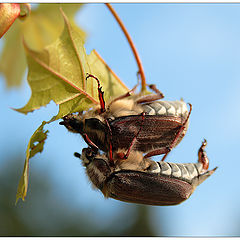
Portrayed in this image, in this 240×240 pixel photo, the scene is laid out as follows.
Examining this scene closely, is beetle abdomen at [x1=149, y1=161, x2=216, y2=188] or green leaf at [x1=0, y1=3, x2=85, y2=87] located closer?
beetle abdomen at [x1=149, y1=161, x2=216, y2=188]

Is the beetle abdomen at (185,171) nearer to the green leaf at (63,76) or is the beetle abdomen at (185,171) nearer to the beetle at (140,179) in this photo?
the beetle at (140,179)

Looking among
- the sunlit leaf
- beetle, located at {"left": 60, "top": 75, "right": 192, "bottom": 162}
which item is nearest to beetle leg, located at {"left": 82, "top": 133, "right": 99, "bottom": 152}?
beetle, located at {"left": 60, "top": 75, "right": 192, "bottom": 162}

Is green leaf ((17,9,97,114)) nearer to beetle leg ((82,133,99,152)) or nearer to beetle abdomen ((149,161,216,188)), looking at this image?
beetle leg ((82,133,99,152))

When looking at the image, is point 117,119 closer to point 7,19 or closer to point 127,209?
point 7,19

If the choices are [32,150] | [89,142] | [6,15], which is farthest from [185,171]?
[6,15]

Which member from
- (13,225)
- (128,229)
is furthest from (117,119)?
(128,229)

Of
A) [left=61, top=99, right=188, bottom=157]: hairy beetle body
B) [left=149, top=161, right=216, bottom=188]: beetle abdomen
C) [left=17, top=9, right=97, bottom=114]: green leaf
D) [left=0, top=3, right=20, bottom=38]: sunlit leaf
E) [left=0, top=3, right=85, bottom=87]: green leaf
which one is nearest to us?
[left=17, top=9, right=97, bottom=114]: green leaf
